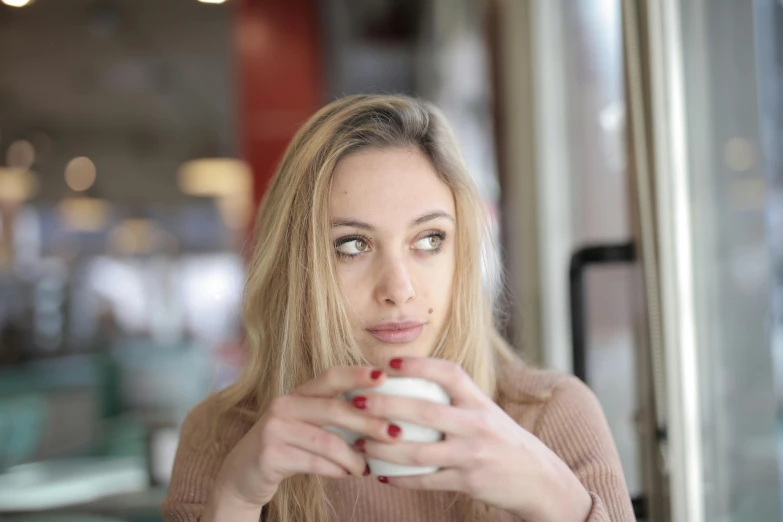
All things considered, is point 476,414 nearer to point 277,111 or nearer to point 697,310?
point 697,310

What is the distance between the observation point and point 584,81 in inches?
93.7

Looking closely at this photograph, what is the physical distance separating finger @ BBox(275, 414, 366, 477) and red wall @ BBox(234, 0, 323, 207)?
183 inches

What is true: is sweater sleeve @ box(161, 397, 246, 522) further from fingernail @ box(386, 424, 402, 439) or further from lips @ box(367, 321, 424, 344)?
fingernail @ box(386, 424, 402, 439)

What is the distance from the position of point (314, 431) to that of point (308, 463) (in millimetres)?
38

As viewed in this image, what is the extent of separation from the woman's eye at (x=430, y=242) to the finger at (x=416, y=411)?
37 centimetres

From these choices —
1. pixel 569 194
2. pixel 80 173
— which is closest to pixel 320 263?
pixel 569 194

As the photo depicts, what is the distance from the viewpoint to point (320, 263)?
1.09m

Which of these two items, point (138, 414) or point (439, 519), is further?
point (138, 414)

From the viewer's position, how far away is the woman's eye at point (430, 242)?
1097mm

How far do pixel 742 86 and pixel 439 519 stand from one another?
33.9 inches

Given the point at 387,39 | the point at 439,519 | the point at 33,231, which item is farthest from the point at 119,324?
the point at 439,519

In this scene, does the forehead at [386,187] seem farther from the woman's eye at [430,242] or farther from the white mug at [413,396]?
the white mug at [413,396]

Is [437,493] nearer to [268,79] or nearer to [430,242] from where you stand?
[430,242]

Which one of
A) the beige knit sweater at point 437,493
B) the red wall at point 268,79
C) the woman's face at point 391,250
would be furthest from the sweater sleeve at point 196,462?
the red wall at point 268,79
